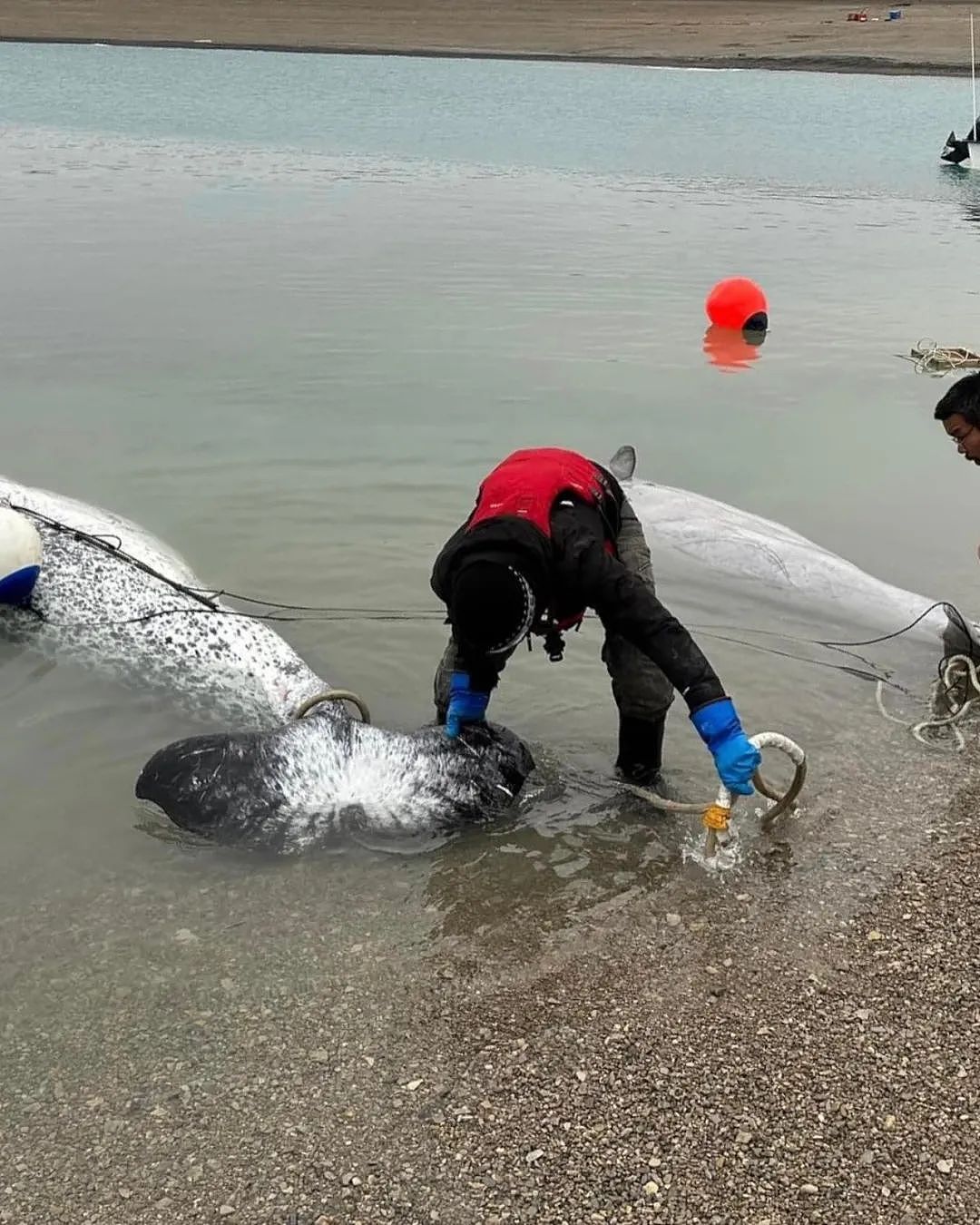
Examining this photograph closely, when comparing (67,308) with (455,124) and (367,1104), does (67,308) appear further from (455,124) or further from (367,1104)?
(455,124)

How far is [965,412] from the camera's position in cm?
515

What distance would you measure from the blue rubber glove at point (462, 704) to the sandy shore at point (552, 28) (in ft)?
150

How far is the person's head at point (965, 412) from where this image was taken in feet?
16.8

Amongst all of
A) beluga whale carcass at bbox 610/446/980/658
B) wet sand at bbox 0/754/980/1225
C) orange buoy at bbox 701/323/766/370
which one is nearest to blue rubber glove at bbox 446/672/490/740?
wet sand at bbox 0/754/980/1225

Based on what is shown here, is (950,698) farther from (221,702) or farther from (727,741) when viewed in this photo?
(221,702)

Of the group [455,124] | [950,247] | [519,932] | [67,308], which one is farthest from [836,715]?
[455,124]

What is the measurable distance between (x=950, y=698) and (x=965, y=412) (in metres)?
1.59

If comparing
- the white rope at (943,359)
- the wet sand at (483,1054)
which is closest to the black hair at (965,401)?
the wet sand at (483,1054)

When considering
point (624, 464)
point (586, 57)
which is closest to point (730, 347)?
point (624, 464)

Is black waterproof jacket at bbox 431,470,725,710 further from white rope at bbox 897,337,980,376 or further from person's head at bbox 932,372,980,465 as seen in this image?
white rope at bbox 897,337,980,376

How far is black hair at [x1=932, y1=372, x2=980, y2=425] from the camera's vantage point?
16.8 ft

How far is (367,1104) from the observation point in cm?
357

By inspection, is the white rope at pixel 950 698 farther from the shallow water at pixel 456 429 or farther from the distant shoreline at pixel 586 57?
the distant shoreline at pixel 586 57

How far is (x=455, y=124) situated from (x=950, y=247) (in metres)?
19.6
